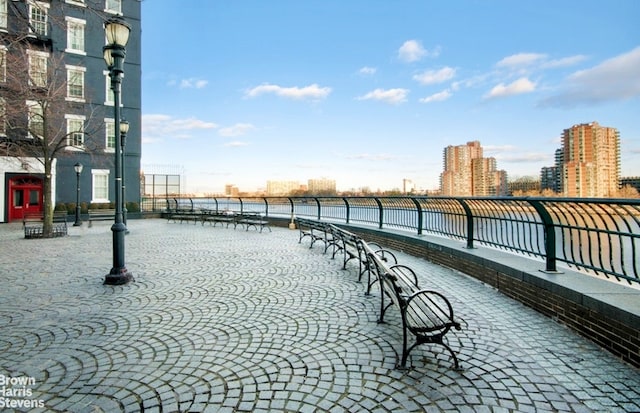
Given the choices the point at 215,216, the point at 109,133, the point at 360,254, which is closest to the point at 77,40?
the point at 109,133

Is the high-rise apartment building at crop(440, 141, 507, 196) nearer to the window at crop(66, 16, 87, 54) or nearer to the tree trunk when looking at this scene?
the window at crop(66, 16, 87, 54)

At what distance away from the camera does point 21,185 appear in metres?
23.5

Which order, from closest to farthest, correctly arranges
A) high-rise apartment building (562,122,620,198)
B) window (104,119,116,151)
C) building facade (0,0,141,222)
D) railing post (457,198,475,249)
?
railing post (457,198,475,249)
building facade (0,0,141,222)
window (104,119,116,151)
high-rise apartment building (562,122,620,198)

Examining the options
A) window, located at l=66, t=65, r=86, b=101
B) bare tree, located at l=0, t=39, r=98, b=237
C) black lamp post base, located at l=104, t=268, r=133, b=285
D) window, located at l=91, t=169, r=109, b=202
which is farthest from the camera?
window, located at l=91, t=169, r=109, b=202

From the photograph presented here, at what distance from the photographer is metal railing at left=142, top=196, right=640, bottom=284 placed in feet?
14.9

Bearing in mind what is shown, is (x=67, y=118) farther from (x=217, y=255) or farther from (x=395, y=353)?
(x=395, y=353)

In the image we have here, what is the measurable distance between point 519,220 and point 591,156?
6112 centimetres

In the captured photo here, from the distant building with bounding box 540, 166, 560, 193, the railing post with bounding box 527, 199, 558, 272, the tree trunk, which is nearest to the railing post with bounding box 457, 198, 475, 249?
the railing post with bounding box 527, 199, 558, 272

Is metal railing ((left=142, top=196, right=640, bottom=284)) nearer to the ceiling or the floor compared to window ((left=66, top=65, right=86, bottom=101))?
nearer to the floor

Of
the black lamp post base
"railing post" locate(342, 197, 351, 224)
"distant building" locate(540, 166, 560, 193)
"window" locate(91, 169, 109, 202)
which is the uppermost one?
"distant building" locate(540, 166, 560, 193)

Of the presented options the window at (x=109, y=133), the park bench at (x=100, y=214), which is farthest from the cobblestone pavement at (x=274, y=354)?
the window at (x=109, y=133)

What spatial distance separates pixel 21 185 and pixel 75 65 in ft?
30.3

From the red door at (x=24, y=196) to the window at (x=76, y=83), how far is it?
6324 mm

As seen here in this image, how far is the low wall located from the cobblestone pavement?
16cm
